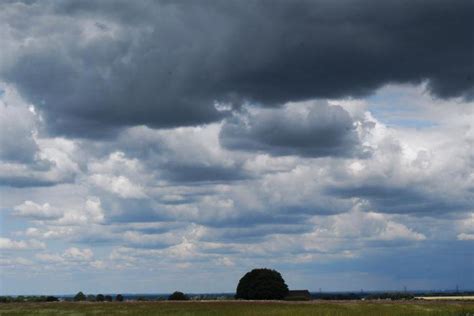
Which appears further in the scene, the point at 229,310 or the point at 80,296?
the point at 80,296

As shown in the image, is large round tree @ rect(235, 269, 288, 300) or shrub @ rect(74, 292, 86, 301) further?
shrub @ rect(74, 292, 86, 301)

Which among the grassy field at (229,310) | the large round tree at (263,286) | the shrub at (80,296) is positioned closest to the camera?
the grassy field at (229,310)

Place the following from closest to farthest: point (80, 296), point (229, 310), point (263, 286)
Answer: point (229, 310), point (263, 286), point (80, 296)

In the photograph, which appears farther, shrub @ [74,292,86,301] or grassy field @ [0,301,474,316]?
shrub @ [74,292,86,301]

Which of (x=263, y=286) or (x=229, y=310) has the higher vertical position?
(x=263, y=286)

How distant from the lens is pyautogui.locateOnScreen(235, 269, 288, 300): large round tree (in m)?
132

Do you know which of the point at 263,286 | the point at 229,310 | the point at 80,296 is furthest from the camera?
the point at 80,296

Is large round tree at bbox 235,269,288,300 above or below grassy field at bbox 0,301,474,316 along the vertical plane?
above

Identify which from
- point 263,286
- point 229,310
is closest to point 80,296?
point 263,286

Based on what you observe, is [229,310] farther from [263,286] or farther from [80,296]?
[80,296]

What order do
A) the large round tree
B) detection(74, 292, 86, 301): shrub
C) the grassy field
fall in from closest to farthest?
the grassy field → the large round tree → detection(74, 292, 86, 301): shrub

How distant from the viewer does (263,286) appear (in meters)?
132

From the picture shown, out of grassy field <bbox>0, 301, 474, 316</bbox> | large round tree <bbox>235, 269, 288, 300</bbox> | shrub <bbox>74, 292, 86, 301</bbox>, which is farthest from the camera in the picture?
shrub <bbox>74, 292, 86, 301</bbox>

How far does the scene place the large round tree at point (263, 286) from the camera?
13200 centimetres
